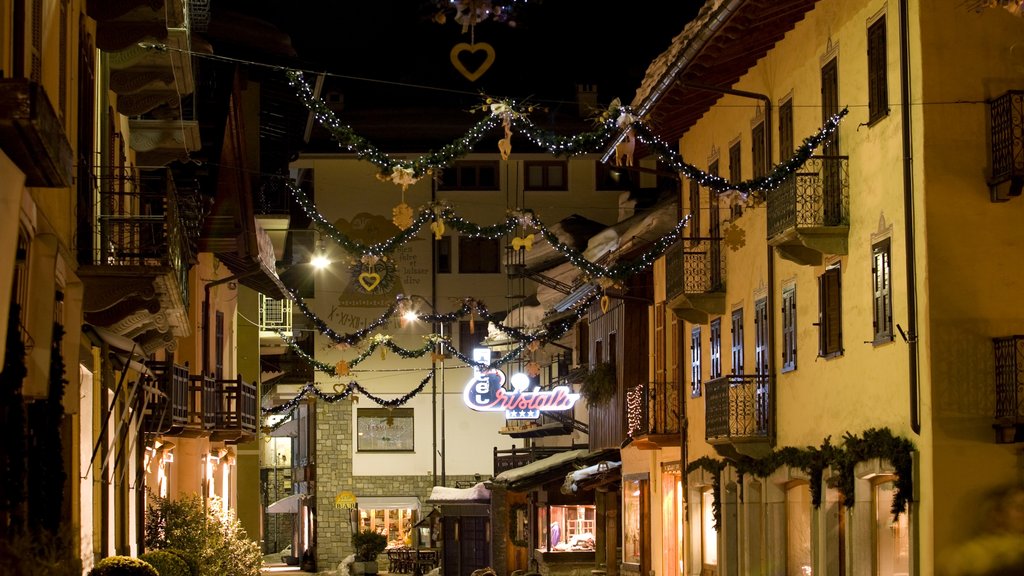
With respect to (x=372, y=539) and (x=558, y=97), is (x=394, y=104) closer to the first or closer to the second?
(x=558, y=97)

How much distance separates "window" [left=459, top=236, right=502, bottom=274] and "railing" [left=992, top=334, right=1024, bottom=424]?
4204 cm

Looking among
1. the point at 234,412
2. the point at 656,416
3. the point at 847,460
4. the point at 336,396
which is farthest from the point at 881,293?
the point at 336,396

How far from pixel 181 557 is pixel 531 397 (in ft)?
87.5

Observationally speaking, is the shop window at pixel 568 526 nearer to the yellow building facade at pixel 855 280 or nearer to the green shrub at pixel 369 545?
the green shrub at pixel 369 545

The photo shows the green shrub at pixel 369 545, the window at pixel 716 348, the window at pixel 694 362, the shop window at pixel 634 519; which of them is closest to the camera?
the window at pixel 716 348

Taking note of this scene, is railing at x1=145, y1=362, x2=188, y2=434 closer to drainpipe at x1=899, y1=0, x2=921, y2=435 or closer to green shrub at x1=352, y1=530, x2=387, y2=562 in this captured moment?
drainpipe at x1=899, y1=0, x2=921, y2=435

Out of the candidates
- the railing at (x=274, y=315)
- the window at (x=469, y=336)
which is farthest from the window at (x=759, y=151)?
the window at (x=469, y=336)

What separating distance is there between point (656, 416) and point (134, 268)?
17150 millimetres

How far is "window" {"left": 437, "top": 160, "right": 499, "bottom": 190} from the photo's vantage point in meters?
58.2

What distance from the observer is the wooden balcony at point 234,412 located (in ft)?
105

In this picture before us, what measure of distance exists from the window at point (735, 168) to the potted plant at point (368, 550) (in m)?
27.6

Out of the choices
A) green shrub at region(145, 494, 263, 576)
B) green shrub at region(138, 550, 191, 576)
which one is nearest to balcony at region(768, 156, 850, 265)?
green shrub at region(138, 550, 191, 576)

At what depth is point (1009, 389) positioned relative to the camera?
56.2 feet

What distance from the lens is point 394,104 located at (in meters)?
60.9
